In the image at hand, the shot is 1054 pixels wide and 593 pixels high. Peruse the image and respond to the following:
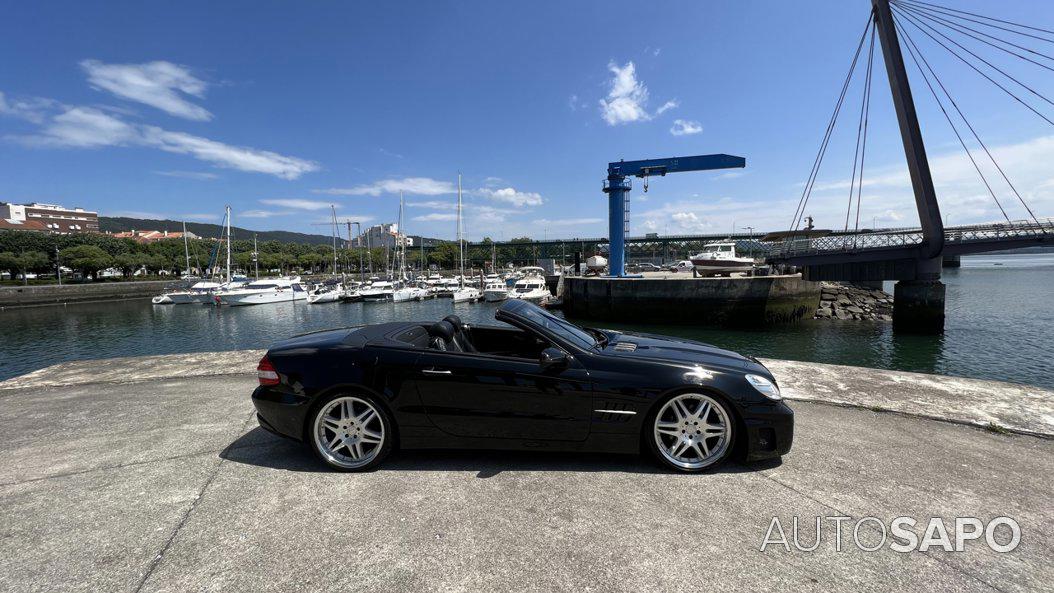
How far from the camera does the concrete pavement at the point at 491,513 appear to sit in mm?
2021

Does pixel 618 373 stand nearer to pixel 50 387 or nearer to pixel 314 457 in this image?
pixel 314 457

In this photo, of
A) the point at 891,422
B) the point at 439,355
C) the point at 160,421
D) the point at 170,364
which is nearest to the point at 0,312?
the point at 170,364

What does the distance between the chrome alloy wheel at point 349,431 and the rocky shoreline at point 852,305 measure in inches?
1183

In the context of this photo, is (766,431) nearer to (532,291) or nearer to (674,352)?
(674,352)

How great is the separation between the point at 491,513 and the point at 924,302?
82.9ft

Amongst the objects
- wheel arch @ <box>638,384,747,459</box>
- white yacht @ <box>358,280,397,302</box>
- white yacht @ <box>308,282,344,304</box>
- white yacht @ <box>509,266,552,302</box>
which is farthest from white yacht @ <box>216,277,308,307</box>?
wheel arch @ <box>638,384,747,459</box>

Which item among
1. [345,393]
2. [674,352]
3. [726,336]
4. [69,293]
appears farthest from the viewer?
[69,293]

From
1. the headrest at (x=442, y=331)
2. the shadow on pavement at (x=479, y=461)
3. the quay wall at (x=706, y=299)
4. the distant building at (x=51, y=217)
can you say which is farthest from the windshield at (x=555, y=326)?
the distant building at (x=51, y=217)

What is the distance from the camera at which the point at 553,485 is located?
2918mm

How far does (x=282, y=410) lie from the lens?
329 centimetres

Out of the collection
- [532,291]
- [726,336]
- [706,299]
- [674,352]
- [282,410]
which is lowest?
[726,336]

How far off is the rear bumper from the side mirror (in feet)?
6.01

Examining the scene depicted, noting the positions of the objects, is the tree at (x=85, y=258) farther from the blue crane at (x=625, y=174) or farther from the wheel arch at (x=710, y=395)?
the wheel arch at (x=710, y=395)

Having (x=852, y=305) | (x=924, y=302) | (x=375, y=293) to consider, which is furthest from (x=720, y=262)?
(x=375, y=293)
